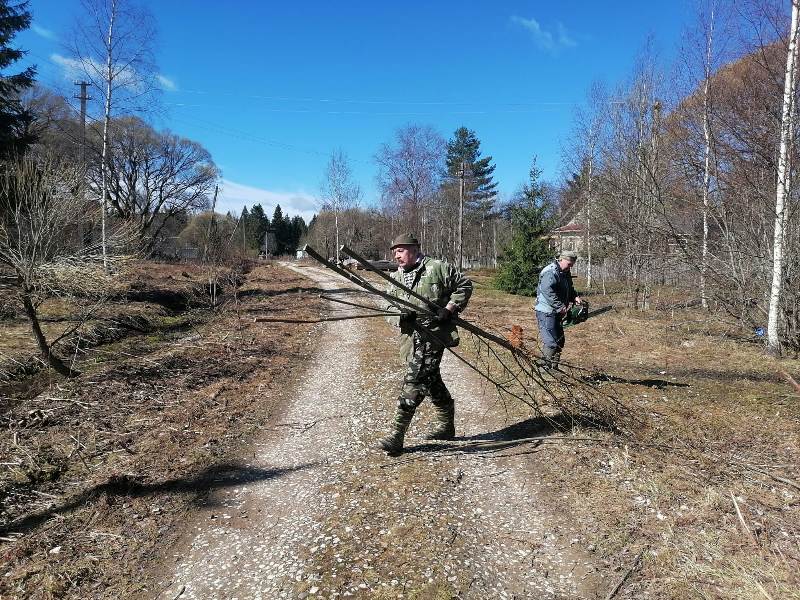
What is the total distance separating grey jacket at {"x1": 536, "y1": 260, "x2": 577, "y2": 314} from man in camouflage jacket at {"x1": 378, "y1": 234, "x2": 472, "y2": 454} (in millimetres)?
2380

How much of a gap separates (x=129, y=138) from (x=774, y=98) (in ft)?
163

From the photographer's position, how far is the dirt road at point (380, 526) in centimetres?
306

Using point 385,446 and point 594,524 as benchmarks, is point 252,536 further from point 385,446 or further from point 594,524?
point 594,524

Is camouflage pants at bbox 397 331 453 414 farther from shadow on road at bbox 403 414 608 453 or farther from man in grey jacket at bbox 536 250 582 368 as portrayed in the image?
man in grey jacket at bbox 536 250 582 368

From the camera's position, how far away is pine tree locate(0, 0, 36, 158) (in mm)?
15867

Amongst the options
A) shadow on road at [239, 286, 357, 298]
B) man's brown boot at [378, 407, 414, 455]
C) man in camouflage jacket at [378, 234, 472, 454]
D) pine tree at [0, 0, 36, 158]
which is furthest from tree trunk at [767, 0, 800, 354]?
pine tree at [0, 0, 36, 158]

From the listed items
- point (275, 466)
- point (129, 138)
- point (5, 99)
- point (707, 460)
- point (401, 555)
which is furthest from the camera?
point (129, 138)

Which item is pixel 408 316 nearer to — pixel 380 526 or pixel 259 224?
pixel 380 526

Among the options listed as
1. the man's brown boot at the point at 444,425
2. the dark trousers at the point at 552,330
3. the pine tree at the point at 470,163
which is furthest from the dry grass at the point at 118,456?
Result: the pine tree at the point at 470,163

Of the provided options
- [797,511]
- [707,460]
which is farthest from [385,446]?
[797,511]

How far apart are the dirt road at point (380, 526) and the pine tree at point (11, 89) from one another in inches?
664

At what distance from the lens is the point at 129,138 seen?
44.3 metres

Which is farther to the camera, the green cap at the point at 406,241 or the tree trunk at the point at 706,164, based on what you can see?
the tree trunk at the point at 706,164

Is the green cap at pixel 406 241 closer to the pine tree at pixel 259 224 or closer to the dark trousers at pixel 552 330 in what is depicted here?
the dark trousers at pixel 552 330
